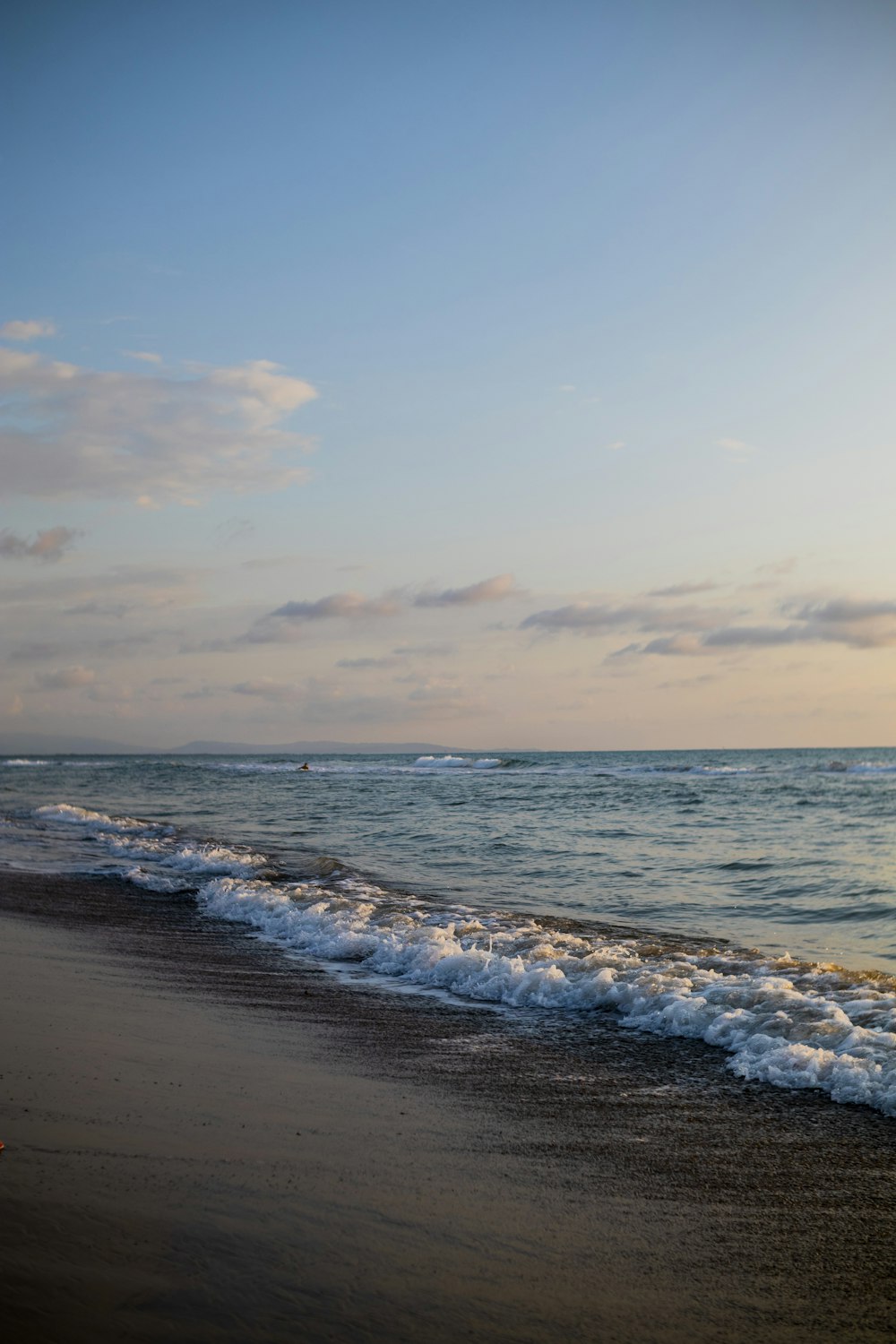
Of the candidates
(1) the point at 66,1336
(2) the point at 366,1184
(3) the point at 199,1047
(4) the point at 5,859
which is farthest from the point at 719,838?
(1) the point at 66,1336

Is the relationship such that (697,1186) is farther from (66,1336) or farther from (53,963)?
(53,963)

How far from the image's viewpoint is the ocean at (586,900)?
269 inches

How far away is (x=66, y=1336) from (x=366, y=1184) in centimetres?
144

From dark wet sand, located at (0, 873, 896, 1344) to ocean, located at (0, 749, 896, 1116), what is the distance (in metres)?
0.84

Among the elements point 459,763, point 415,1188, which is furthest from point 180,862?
point 459,763

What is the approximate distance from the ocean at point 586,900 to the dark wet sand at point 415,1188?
2.77ft

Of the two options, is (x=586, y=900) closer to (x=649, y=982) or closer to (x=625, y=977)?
(x=625, y=977)

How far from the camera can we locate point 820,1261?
3.47 meters

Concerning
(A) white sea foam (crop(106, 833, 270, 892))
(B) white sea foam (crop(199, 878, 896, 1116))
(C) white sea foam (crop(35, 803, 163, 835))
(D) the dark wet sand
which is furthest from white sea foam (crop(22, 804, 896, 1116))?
(C) white sea foam (crop(35, 803, 163, 835))

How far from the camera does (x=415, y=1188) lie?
155 inches

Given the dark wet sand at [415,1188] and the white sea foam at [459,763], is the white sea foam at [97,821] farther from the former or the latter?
the white sea foam at [459,763]

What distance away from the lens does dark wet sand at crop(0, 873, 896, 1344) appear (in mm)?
3035

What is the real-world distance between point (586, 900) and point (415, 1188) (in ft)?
29.4

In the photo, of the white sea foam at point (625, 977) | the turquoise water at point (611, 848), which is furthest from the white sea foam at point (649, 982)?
the turquoise water at point (611, 848)
